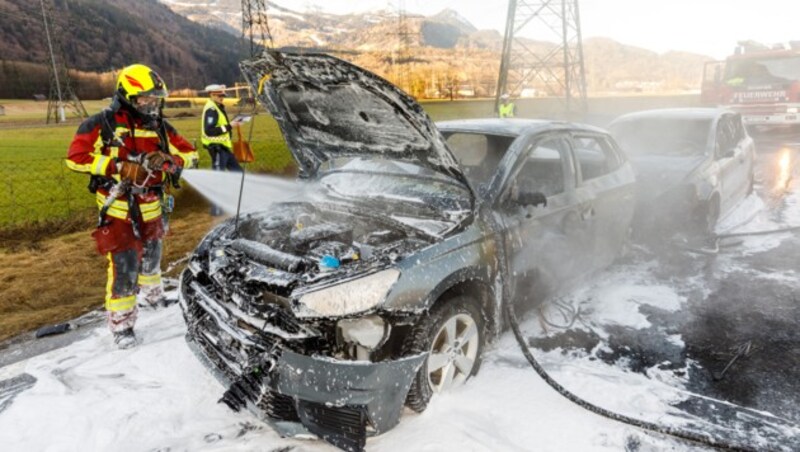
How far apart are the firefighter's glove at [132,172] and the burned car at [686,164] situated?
207 inches

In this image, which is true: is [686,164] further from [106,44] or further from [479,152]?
[106,44]

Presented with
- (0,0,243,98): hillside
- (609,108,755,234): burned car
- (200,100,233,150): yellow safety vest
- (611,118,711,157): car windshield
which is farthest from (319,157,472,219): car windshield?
(0,0,243,98): hillside

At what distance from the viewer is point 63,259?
19.2 ft

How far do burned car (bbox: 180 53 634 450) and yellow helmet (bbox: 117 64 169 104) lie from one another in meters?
0.74

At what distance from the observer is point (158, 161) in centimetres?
347

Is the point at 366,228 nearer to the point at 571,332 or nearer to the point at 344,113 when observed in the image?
the point at 344,113

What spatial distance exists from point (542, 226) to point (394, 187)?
44.6 inches

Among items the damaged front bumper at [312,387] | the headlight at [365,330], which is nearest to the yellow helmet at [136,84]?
the damaged front bumper at [312,387]

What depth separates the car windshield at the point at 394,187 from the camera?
312 centimetres

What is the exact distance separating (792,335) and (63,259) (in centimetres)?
763

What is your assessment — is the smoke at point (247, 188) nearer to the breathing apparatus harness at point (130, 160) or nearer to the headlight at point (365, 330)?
the breathing apparatus harness at point (130, 160)

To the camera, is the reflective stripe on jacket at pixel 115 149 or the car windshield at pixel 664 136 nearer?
the reflective stripe on jacket at pixel 115 149

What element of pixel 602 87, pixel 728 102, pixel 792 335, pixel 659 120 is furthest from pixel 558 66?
pixel 602 87

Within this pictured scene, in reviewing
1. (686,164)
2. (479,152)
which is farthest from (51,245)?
(686,164)
